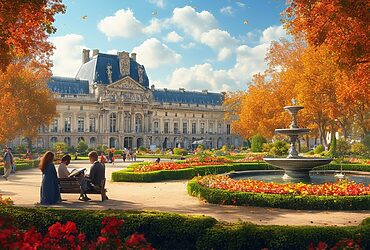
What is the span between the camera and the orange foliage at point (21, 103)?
112 ft

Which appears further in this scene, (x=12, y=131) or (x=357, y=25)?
(x=12, y=131)

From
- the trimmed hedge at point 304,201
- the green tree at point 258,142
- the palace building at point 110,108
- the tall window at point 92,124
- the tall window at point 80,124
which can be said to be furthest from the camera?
the tall window at point 92,124

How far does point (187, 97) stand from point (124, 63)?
1678 centimetres

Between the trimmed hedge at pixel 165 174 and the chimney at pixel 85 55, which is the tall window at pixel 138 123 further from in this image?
the trimmed hedge at pixel 165 174

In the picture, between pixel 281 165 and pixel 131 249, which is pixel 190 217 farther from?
pixel 281 165

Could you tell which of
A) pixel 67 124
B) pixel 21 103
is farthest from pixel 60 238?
pixel 67 124

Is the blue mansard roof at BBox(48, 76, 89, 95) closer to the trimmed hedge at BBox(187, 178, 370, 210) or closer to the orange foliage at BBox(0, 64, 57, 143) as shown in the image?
the orange foliage at BBox(0, 64, 57, 143)

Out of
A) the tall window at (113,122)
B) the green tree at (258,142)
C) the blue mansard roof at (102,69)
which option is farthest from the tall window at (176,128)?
the green tree at (258,142)

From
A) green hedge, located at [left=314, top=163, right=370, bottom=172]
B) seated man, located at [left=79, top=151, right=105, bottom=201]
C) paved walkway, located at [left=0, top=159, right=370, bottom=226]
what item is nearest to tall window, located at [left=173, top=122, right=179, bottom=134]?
green hedge, located at [left=314, top=163, right=370, bottom=172]

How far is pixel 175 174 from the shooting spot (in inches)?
721

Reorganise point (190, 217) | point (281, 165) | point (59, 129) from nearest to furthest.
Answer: point (190, 217), point (281, 165), point (59, 129)

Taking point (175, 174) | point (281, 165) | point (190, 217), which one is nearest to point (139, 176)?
point (175, 174)

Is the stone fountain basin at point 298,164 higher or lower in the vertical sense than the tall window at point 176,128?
lower

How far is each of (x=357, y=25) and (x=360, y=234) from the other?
7417mm
